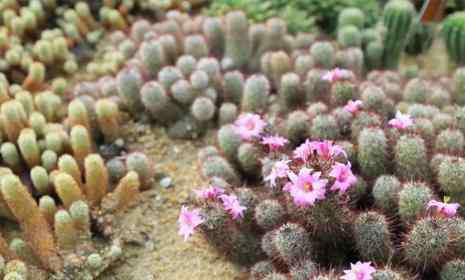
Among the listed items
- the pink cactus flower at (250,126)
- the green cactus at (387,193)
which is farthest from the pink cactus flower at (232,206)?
the green cactus at (387,193)

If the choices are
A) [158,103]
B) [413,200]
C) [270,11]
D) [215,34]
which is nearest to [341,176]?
[413,200]

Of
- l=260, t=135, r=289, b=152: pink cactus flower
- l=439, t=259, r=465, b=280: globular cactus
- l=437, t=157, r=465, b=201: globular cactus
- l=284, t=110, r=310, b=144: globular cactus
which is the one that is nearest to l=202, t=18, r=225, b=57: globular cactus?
l=284, t=110, r=310, b=144: globular cactus

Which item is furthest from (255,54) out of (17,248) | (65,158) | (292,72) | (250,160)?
(17,248)

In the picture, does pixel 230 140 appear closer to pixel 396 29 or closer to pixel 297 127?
pixel 297 127

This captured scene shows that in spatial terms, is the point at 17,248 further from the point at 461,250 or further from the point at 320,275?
the point at 461,250

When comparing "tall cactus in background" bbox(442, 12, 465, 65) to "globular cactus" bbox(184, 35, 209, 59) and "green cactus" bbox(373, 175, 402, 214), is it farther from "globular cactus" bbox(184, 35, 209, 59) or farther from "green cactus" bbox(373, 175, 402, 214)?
"green cactus" bbox(373, 175, 402, 214)

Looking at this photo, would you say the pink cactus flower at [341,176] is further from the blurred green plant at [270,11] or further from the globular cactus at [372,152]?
the blurred green plant at [270,11]
